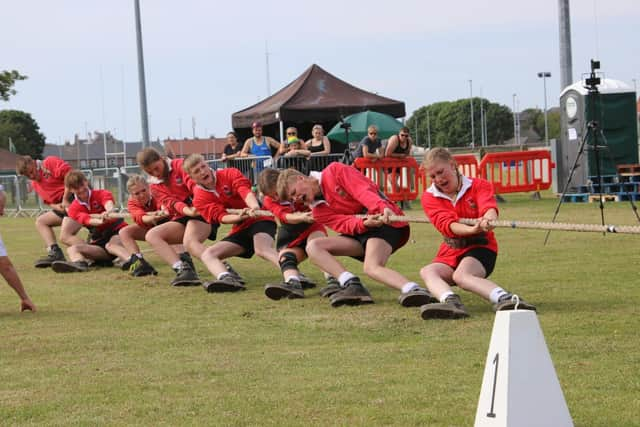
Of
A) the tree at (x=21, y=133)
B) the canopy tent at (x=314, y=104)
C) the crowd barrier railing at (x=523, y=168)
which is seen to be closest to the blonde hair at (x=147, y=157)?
the crowd barrier railing at (x=523, y=168)

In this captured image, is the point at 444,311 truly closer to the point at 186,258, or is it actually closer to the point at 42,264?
the point at 186,258

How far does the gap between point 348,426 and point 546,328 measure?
2.61 metres

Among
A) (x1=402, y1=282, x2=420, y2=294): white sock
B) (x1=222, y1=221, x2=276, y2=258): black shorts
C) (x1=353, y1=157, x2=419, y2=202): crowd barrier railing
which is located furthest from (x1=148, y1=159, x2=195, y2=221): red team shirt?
(x1=353, y1=157, x2=419, y2=202): crowd barrier railing

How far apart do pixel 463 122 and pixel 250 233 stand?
9121 cm

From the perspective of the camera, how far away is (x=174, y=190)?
455 inches

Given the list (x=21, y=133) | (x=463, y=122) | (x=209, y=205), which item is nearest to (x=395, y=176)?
(x=209, y=205)

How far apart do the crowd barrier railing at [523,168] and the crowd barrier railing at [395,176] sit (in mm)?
1630

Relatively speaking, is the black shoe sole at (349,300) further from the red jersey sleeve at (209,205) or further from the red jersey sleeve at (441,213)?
the red jersey sleeve at (209,205)

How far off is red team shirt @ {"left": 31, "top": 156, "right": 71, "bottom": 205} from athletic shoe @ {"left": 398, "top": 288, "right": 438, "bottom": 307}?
763 centimetres

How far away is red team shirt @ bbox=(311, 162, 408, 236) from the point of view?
8742mm

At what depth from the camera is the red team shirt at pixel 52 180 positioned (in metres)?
14.5

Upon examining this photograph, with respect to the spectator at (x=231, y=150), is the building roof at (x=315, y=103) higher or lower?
higher

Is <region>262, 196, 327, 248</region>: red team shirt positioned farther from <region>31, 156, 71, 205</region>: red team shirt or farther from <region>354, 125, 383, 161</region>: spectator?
<region>354, 125, 383, 161</region>: spectator

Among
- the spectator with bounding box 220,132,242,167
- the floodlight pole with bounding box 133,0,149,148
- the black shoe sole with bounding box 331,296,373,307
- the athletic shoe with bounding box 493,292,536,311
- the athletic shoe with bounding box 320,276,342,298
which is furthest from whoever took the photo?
the floodlight pole with bounding box 133,0,149,148
